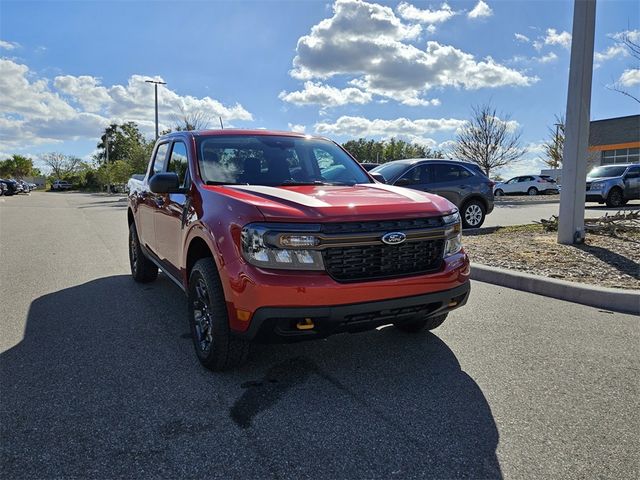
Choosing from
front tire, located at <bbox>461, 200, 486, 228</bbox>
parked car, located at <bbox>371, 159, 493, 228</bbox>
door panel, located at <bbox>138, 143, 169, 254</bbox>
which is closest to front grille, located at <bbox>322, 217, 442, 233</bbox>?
door panel, located at <bbox>138, 143, 169, 254</bbox>

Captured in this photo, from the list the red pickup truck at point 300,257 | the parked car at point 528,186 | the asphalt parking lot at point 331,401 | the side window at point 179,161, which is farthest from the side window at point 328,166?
the parked car at point 528,186

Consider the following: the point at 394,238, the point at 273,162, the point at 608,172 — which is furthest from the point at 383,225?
the point at 608,172

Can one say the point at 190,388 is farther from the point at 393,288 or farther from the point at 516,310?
the point at 516,310

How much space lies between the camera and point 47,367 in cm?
358

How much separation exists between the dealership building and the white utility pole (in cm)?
3727

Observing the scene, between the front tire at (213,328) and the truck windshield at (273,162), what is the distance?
895 mm

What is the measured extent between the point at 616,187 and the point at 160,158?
1681cm

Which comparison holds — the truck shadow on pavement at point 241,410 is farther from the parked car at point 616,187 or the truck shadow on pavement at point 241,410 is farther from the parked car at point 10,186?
the parked car at point 10,186

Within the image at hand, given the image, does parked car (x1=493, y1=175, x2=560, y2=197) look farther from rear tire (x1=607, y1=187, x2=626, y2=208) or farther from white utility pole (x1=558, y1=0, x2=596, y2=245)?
white utility pole (x1=558, y1=0, x2=596, y2=245)

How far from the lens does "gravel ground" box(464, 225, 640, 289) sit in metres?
6.04

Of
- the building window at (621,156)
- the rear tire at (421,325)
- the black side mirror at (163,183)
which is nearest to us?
the black side mirror at (163,183)

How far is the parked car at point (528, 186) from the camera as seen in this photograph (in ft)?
101

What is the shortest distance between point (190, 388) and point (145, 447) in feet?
2.26

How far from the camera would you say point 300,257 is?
2.98m
